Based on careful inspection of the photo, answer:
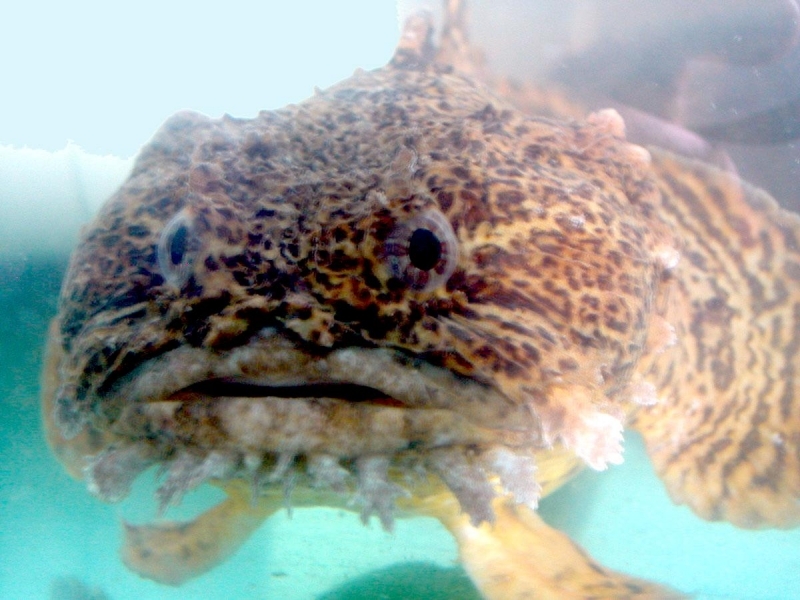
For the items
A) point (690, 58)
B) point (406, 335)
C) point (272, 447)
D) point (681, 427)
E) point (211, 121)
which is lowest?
point (272, 447)

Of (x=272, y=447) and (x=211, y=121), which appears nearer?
(x=272, y=447)

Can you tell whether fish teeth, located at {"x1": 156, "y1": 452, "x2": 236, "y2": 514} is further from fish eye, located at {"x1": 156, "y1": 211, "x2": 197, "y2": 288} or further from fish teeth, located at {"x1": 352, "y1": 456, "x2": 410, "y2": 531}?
fish eye, located at {"x1": 156, "y1": 211, "x2": 197, "y2": 288}

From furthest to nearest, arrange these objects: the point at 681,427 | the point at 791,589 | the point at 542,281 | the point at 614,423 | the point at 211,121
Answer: the point at 791,589
the point at 681,427
the point at 211,121
the point at 542,281
the point at 614,423

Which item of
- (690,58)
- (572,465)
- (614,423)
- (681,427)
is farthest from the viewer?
(690,58)

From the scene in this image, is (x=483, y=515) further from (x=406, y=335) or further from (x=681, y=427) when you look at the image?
(x=681, y=427)

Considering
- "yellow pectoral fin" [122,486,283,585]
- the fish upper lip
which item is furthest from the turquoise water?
the fish upper lip

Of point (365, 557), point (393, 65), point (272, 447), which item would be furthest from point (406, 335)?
point (365, 557)
